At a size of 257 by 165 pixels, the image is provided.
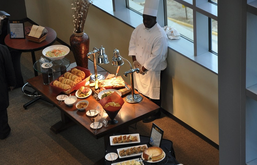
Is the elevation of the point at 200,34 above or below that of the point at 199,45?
above

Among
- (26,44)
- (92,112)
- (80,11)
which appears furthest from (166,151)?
(26,44)

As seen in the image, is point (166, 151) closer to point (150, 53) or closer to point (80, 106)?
point (80, 106)

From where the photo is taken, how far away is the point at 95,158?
4094mm

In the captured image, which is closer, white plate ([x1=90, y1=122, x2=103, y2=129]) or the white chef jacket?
white plate ([x1=90, y1=122, x2=103, y2=129])

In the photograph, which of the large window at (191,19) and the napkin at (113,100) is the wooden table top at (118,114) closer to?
the napkin at (113,100)

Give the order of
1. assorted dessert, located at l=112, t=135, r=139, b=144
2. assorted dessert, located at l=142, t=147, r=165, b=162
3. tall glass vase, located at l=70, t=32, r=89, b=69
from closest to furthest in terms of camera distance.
→ assorted dessert, located at l=142, t=147, r=165, b=162 → assorted dessert, located at l=112, t=135, r=139, b=144 → tall glass vase, located at l=70, t=32, r=89, b=69

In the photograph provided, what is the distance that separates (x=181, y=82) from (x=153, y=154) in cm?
130

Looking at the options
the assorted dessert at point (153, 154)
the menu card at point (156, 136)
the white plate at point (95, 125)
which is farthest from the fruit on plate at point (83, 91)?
the assorted dessert at point (153, 154)

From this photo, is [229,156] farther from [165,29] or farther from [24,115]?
[24,115]

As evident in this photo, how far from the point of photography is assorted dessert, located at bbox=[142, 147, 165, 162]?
10.2 ft

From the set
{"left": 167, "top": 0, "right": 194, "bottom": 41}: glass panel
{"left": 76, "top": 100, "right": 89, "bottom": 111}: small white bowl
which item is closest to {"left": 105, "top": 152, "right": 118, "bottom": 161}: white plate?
{"left": 76, "top": 100, "right": 89, "bottom": 111}: small white bowl

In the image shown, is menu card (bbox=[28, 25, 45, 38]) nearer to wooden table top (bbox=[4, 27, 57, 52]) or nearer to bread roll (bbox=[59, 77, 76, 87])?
wooden table top (bbox=[4, 27, 57, 52])

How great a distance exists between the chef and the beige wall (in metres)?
0.14

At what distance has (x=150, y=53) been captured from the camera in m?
4.22
